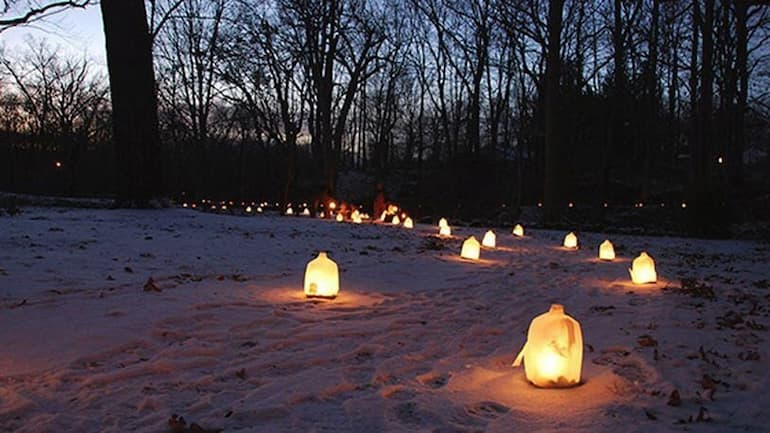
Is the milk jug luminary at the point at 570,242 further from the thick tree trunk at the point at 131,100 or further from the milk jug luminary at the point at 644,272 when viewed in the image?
the thick tree trunk at the point at 131,100

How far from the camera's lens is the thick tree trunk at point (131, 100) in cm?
1490

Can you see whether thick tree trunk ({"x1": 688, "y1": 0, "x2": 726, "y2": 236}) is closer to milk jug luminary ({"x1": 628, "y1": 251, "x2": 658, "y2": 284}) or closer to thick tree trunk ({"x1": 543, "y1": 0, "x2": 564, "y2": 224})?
thick tree trunk ({"x1": 543, "y1": 0, "x2": 564, "y2": 224})

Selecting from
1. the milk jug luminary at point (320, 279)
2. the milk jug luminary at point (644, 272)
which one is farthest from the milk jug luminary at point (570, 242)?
the milk jug luminary at point (320, 279)

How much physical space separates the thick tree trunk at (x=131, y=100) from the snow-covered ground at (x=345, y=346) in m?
6.34

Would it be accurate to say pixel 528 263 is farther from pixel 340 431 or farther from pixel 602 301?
pixel 340 431

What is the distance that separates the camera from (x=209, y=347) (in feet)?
13.8

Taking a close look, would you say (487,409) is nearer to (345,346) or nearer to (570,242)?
(345,346)

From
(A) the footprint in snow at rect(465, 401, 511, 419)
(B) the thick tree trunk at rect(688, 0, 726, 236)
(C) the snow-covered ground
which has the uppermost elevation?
(B) the thick tree trunk at rect(688, 0, 726, 236)

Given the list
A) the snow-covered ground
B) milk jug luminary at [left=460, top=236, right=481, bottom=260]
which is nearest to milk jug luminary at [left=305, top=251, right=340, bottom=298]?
the snow-covered ground

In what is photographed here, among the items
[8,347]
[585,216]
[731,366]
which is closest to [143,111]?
[8,347]

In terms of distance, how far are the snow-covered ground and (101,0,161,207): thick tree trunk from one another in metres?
6.34

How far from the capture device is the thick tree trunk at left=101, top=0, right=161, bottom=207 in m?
14.9

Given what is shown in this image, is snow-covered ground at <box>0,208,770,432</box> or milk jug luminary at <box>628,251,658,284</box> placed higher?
milk jug luminary at <box>628,251,658,284</box>

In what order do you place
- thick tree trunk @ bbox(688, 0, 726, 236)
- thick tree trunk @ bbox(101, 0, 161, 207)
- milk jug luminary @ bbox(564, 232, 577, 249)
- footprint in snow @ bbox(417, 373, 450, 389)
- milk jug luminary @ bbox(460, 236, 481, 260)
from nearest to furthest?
footprint in snow @ bbox(417, 373, 450, 389) < milk jug luminary @ bbox(460, 236, 481, 260) < milk jug luminary @ bbox(564, 232, 577, 249) < thick tree trunk @ bbox(101, 0, 161, 207) < thick tree trunk @ bbox(688, 0, 726, 236)
